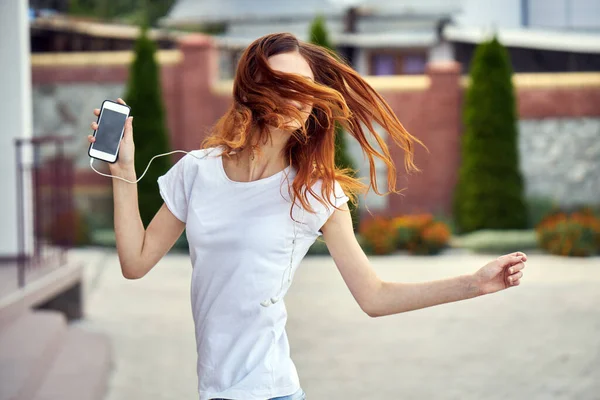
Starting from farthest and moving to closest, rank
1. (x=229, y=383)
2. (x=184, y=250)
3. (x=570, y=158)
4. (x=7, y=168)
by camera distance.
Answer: (x=570, y=158) < (x=184, y=250) < (x=7, y=168) < (x=229, y=383)

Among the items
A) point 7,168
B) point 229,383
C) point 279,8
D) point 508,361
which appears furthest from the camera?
point 279,8

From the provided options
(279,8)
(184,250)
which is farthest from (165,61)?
(279,8)

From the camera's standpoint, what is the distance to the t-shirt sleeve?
73.2 inches

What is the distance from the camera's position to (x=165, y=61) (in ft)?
46.4

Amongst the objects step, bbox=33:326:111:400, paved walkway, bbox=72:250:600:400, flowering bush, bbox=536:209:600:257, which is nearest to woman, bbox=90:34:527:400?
step, bbox=33:326:111:400

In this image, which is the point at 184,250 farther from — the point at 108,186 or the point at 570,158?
the point at 570,158

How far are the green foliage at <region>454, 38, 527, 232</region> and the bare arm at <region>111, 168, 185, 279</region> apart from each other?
11.4 meters

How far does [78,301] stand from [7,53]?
207 cm

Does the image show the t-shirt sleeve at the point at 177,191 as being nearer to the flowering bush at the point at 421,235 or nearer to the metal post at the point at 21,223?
the metal post at the point at 21,223

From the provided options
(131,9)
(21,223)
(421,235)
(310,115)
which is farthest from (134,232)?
(131,9)

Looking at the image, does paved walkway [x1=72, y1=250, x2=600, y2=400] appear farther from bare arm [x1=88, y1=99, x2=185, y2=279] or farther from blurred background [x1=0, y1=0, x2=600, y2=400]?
bare arm [x1=88, y1=99, x2=185, y2=279]

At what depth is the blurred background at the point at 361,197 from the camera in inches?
227

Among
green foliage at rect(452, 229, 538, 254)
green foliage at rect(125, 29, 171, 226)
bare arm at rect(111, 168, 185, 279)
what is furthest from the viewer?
green foliage at rect(125, 29, 171, 226)

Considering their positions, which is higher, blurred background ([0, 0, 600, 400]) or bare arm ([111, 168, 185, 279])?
bare arm ([111, 168, 185, 279])
